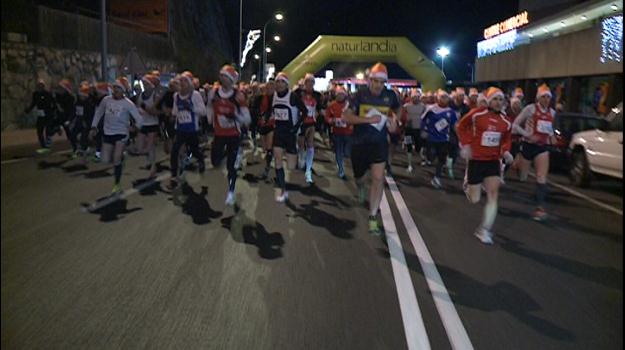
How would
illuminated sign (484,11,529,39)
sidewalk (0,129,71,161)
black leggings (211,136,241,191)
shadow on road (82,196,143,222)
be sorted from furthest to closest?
illuminated sign (484,11,529,39)
sidewalk (0,129,71,161)
black leggings (211,136,241,191)
shadow on road (82,196,143,222)

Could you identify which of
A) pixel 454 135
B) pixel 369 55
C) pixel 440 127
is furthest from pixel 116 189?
pixel 369 55

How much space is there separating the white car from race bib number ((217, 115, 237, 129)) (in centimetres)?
732

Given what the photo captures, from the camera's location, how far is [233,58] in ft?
193

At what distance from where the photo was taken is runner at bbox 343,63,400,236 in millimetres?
8008

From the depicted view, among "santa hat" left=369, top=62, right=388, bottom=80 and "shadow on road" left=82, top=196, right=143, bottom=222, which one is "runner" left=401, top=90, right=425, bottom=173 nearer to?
"santa hat" left=369, top=62, right=388, bottom=80

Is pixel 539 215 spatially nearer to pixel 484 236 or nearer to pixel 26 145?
pixel 484 236

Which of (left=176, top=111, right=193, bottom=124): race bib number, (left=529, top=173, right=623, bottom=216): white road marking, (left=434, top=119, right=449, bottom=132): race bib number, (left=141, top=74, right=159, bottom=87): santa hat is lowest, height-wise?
(left=529, top=173, right=623, bottom=216): white road marking

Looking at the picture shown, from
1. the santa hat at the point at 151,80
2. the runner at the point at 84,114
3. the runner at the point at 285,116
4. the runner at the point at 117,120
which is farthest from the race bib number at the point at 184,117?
the runner at the point at 84,114

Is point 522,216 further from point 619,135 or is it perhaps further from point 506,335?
point 506,335

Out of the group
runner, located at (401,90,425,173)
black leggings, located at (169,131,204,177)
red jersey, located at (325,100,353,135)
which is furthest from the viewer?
runner, located at (401,90,425,173)

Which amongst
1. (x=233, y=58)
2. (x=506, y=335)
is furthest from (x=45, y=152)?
(x=233, y=58)

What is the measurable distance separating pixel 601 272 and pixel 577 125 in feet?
31.5

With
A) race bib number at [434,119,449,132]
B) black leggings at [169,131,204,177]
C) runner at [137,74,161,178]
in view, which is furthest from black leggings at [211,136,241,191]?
race bib number at [434,119,449,132]

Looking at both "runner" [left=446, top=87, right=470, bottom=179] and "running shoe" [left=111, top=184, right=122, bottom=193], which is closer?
"running shoe" [left=111, top=184, right=122, bottom=193]
